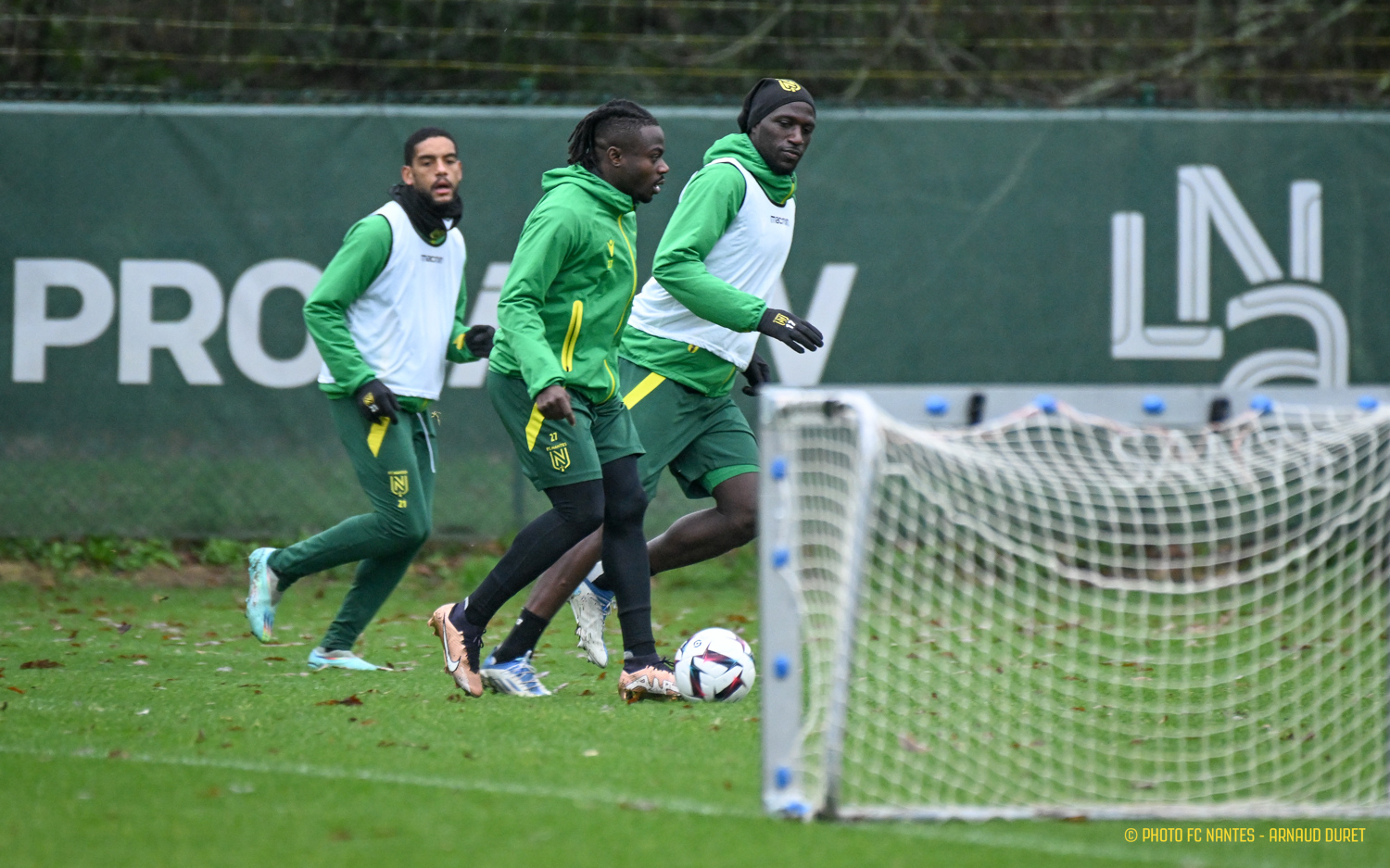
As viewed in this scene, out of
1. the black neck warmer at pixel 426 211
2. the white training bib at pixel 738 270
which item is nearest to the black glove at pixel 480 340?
the black neck warmer at pixel 426 211

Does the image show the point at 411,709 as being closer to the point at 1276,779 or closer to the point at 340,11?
the point at 1276,779

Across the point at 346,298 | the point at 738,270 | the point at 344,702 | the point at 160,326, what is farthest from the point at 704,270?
the point at 160,326

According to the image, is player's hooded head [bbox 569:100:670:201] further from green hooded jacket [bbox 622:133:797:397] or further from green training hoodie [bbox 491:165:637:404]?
green hooded jacket [bbox 622:133:797:397]

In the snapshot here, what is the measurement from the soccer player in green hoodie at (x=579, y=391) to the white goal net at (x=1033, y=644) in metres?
0.97

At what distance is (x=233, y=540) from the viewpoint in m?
9.71

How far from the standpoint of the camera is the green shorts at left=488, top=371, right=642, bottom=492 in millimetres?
5742

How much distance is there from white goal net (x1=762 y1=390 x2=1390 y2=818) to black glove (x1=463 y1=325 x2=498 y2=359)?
197 centimetres

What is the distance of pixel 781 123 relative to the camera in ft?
20.6

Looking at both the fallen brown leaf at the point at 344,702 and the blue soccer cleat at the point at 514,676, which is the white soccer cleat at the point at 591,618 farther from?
the fallen brown leaf at the point at 344,702

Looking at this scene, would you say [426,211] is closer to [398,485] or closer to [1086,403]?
[398,485]

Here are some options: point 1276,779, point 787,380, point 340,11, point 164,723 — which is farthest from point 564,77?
point 1276,779

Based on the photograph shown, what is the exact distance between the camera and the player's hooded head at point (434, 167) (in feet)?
22.1

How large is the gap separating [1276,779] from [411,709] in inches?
116

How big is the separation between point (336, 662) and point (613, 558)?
1544 millimetres
